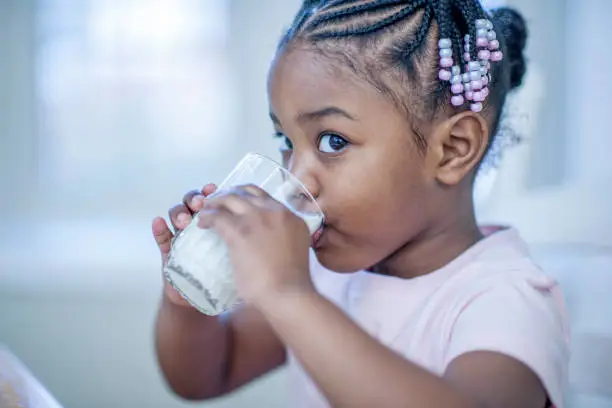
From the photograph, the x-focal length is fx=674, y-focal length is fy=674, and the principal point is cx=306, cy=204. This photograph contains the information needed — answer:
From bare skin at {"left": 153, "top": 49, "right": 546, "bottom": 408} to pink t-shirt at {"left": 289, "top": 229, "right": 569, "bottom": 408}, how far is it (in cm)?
2

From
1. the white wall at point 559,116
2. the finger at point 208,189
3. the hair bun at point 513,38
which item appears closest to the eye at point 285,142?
the finger at point 208,189

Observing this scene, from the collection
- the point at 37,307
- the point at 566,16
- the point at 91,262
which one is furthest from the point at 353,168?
the point at 37,307

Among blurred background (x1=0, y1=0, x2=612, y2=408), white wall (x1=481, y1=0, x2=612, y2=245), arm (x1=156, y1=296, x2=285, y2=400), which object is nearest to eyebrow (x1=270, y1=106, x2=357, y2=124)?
arm (x1=156, y1=296, x2=285, y2=400)

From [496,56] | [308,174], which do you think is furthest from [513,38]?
[308,174]

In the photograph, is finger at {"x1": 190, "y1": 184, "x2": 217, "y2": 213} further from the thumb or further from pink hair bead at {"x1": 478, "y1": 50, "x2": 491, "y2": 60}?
pink hair bead at {"x1": 478, "y1": 50, "x2": 491, "y2": 60}

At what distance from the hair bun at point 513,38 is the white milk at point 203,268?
514mm

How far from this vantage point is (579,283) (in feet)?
3.25

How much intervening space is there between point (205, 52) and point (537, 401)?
1.32m

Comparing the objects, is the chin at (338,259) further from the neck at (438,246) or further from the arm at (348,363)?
the arm at (348,363)

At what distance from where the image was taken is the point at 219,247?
2.03 feet

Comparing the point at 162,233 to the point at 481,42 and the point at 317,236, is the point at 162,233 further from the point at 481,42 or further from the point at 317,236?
the point at 481,42

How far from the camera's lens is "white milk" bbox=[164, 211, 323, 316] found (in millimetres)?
618

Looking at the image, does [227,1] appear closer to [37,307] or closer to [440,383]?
[37,307]

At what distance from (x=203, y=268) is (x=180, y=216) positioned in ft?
0.39
